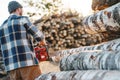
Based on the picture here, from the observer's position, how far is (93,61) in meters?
2.79

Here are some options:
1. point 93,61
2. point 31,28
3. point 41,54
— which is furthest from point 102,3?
point 41,54

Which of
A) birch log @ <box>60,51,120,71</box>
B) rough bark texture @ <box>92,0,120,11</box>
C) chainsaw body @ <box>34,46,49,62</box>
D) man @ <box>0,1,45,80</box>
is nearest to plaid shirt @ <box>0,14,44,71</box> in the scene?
man @ <box>0,1,45,80</box>

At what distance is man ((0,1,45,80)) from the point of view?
4.73m

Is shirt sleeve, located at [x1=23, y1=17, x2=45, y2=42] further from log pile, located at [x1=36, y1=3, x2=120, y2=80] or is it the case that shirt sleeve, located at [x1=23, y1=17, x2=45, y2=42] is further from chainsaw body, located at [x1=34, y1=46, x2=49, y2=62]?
chainsaw body, located at [x1=34, y1=46, x2=49, y2=62]

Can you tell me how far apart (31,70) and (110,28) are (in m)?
1.85

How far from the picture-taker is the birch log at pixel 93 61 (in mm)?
2416

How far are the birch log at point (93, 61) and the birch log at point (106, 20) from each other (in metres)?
0.41

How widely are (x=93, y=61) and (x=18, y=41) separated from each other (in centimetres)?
213

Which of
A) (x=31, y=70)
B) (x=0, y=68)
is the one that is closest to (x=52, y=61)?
(x=0, y=68)

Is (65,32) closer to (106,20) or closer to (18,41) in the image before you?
(18,41)

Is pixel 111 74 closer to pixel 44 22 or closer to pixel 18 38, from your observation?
pixel 18 38

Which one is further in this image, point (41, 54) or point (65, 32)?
point (65, 32)

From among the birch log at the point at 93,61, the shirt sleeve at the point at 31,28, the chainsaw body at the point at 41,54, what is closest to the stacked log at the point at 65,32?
the chainsaw body at the point at 41,54

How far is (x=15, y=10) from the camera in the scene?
4.92 metres
